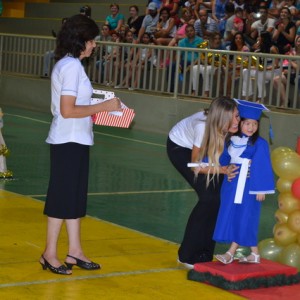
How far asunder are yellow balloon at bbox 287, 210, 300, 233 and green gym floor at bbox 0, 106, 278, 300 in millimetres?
1010

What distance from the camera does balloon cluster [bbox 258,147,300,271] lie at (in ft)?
24.0

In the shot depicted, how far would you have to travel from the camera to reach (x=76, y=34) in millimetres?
6656

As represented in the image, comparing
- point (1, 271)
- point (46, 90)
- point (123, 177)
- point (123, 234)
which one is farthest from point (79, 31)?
point (46, 90)

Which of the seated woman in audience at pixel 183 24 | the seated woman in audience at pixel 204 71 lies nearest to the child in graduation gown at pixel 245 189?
the seated woman in audience at pixel 204 71

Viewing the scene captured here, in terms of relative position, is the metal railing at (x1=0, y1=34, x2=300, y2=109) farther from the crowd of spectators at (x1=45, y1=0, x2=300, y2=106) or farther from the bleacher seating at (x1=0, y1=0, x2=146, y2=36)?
the bleacher seating at (x1=0, y1=0, x2=146, y2=36)

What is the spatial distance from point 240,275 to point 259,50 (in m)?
11.0

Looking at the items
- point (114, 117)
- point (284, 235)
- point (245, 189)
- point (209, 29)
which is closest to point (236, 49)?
point (209, 29)

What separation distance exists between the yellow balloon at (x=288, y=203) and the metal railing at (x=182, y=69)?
6.85 metres

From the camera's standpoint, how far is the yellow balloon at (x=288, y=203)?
7434 mm

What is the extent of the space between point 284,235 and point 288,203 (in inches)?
10.8

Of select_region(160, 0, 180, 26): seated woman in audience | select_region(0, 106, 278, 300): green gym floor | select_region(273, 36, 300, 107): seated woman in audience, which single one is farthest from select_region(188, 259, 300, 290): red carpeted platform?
select_region(160, 0, 180, 26): seated woman in audience

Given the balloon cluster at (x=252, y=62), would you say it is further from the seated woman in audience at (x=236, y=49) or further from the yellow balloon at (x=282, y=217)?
the yellow balloon at (x=282, y=217)

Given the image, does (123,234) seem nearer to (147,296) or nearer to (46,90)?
(147,296)

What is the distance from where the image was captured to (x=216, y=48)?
17859 millimetres
